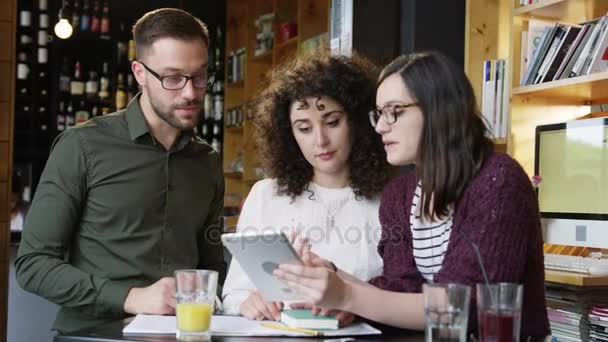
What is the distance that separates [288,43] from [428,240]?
4.29m

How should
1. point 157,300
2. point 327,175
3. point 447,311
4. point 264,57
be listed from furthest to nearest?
point 264,57 < point 327,175 < point 157,300 < point 447,311

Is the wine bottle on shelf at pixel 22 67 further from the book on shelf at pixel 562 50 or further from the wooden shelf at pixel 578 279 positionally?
the wooden shelf at pixel 578 279

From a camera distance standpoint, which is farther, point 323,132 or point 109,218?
point 109,218

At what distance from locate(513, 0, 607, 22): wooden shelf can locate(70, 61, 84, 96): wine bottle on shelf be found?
386 centimetres

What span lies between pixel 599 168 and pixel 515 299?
1.76 metres

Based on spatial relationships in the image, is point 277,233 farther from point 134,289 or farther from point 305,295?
point 134,289

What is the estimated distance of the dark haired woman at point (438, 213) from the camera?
1.49m

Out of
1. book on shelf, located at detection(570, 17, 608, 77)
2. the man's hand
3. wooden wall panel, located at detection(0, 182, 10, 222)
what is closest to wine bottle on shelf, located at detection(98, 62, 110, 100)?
wooden wall panel, located at detection(0, 182, 10, 222)

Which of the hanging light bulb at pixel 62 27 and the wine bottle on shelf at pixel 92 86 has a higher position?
the hanging light bulb at pixel 62 27

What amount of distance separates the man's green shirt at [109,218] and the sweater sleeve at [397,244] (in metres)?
0.68

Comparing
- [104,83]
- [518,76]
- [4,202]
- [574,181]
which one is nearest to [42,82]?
[104,83]

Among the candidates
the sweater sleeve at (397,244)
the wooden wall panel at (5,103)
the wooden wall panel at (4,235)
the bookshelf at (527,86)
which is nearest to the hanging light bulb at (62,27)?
the wooden wall panel at (5,103)

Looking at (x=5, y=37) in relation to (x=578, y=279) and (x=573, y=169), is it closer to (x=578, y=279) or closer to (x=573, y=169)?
(x=573, y=169)

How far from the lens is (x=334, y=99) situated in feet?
6.88
